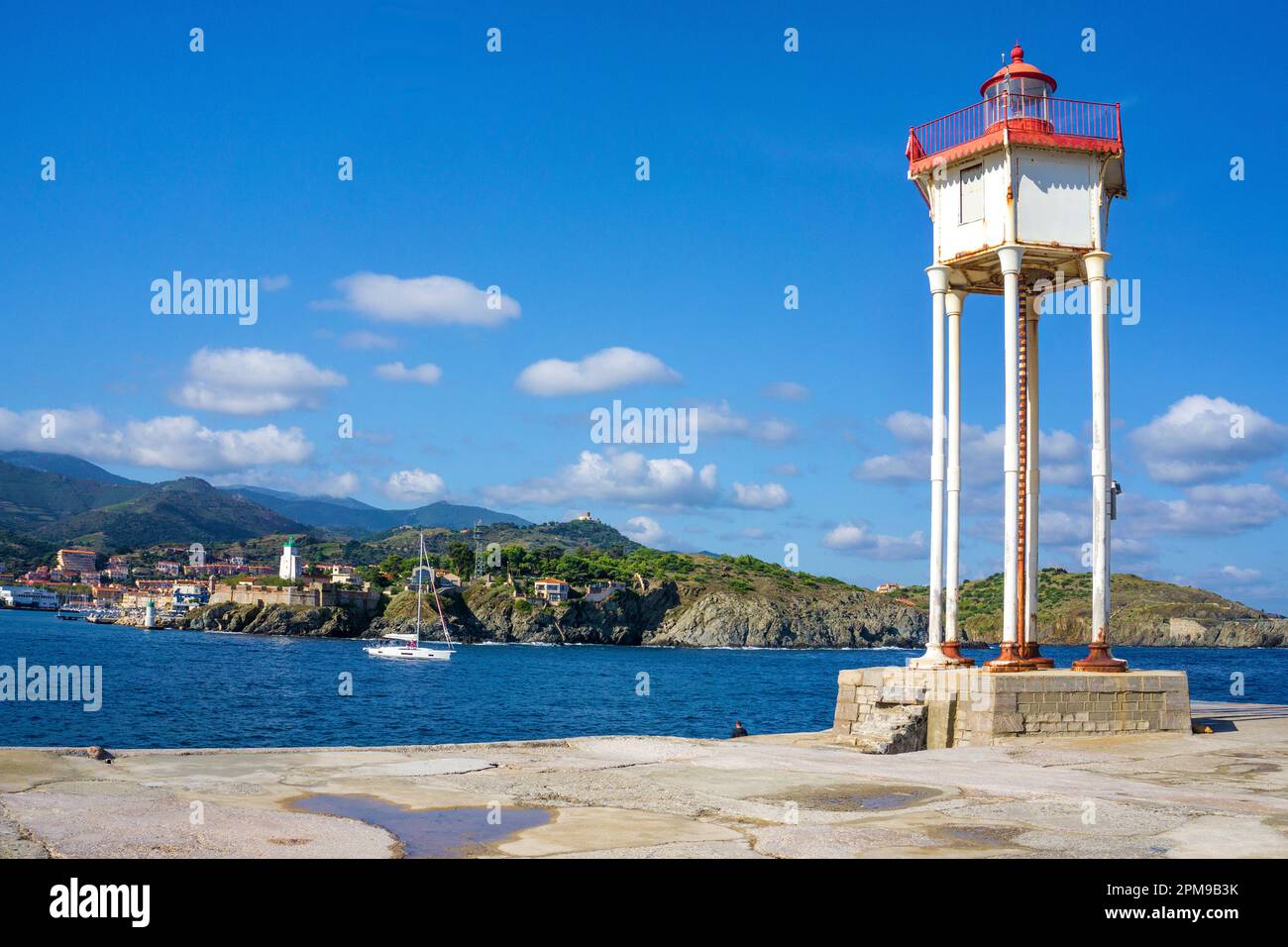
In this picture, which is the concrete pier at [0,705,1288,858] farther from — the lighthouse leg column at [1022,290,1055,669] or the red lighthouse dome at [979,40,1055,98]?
the red lighthouse dome at [979,40,1055,98]

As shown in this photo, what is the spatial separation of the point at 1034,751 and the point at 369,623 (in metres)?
181

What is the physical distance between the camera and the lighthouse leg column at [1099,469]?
775 inches

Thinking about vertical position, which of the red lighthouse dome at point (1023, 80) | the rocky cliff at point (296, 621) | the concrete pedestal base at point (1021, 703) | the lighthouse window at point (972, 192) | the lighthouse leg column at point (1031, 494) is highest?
the red lighthouse dome at point (1023, 80)

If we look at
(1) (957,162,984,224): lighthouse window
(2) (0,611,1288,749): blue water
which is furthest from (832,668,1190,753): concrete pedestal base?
(2) (0,611,1288,749): blue water

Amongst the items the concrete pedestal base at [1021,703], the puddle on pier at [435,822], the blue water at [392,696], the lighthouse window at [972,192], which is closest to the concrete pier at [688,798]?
the puddle on pier at [435,822]

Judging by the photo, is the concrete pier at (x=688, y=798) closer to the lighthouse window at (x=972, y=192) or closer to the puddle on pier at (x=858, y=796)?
the puddle on pier at (x=858, y=796)

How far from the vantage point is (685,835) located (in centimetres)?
938

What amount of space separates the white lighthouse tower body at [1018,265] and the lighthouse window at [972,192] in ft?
0.07

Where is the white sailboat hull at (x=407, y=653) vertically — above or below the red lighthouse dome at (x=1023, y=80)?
below

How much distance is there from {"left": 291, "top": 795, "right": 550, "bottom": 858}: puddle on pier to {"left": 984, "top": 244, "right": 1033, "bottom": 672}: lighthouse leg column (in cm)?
1231

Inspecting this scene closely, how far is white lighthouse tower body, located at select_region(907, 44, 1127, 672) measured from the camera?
66.1 ft

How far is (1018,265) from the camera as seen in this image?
20188 mm

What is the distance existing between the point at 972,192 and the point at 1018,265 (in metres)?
1.91
